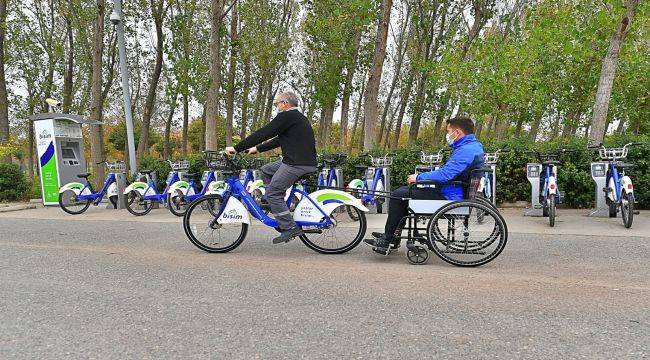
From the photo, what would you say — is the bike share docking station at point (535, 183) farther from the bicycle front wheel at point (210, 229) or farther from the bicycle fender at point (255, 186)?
the bicycle front wheel at point (210, 229)

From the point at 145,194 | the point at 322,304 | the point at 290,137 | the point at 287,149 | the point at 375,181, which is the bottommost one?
the point at 322,304

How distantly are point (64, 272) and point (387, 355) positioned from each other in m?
3.80

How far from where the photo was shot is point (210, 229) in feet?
18.1

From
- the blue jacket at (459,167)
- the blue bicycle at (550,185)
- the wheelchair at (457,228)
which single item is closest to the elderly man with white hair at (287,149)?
the wheelchair at (457,228)

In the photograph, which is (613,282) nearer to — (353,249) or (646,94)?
(353,249)

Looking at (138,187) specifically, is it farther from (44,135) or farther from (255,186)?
(44,135)

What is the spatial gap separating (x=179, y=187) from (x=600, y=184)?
306 inches

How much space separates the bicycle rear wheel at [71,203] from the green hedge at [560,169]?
5909mm

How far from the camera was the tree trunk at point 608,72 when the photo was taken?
9031mm

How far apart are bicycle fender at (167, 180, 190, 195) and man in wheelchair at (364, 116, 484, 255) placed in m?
5.36

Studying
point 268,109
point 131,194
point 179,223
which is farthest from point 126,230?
point 268,109

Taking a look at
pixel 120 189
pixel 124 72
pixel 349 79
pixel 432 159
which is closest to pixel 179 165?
pixel 120 189

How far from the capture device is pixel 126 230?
741cm

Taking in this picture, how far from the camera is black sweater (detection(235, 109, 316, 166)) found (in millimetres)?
4957
